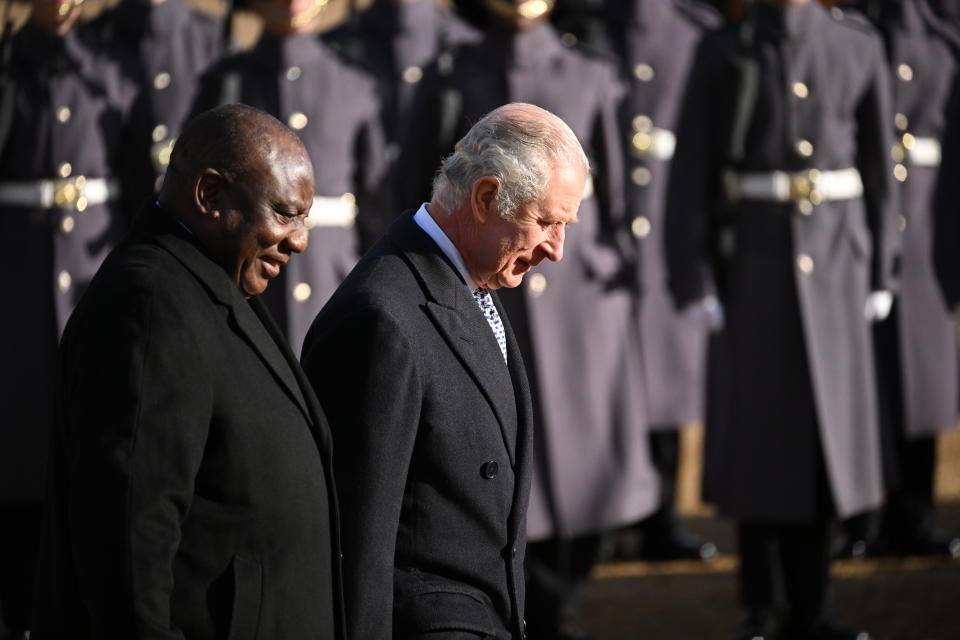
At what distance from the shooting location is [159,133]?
6.63 metres

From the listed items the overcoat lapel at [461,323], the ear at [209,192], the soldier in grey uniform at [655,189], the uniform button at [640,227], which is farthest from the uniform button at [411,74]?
the ear at [209,192]

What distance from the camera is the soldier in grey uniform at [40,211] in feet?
20.6

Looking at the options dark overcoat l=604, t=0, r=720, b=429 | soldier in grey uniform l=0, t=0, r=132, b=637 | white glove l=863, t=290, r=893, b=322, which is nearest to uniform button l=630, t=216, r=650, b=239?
dark overcoat l=604, t=0, r=720, b=429

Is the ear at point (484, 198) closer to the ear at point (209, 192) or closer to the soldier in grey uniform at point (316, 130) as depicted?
the ear at point (209, 192)

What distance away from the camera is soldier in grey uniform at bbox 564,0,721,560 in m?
7.71

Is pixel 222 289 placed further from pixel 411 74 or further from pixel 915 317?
pixel 915 317

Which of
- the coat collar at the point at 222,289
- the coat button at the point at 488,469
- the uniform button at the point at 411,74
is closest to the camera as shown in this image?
the coat collar at the point at 222,289

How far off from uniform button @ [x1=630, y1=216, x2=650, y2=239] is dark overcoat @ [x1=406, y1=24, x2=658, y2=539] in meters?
1.25

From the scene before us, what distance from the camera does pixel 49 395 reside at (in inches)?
252

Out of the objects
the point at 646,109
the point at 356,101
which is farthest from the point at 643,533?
the point at 356,101

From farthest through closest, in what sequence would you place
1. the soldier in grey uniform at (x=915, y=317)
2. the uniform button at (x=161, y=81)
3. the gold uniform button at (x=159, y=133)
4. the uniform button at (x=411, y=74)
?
the soldier in grey uniform at (x=915, y=317) → the uniform button at (x=411, y=74) → the uniform button at (x=161, y=81) → the gold uniform button at (x=159, y=133)

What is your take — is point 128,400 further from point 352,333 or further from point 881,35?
point 881,35

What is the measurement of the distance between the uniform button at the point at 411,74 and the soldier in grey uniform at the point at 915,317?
197 cm

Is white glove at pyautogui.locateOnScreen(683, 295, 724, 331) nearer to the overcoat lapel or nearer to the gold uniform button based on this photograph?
the gold uniform button
